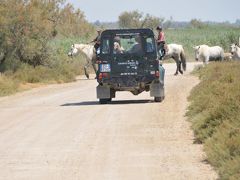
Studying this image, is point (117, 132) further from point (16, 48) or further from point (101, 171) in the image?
point (16, 48)

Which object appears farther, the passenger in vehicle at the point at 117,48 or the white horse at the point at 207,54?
the white horse at the point at 207,54

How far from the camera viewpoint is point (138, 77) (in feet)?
87.6

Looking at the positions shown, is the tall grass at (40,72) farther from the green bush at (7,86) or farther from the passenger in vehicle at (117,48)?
the passenger in vehicle at (117,48)

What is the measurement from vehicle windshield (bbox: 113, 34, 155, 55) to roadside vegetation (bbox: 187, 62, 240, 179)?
306 centimetres

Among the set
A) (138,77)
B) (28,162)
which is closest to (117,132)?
(28,162)

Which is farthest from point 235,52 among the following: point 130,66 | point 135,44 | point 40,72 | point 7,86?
point 130,66

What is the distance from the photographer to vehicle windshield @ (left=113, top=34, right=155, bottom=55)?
2702 centimetres

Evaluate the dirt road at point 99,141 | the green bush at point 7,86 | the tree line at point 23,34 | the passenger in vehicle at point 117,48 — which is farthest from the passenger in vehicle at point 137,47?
the tree line at point 23,34

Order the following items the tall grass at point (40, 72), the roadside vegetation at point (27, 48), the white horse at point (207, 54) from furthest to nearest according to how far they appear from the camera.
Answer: the white horse at point (207, 54), the roadside vegetation at point (27, 48), the tall grass at point (40, 72)

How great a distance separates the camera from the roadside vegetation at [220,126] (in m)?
13.2

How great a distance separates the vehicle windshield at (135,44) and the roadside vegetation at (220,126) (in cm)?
306

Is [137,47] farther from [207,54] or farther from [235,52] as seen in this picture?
[235,52]

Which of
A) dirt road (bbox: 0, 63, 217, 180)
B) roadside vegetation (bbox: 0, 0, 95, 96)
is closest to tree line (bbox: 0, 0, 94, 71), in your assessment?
roadside vegetation (bbox: 0, 0, 95, 96)

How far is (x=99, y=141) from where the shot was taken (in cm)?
1728
